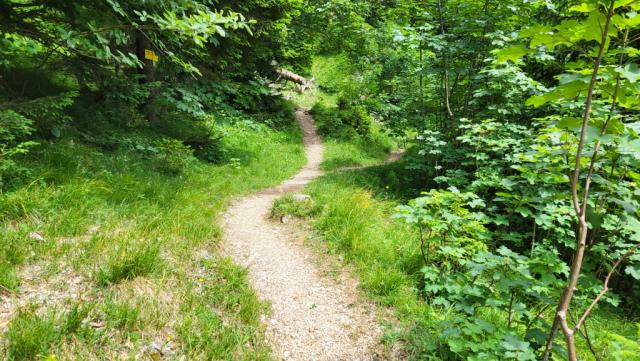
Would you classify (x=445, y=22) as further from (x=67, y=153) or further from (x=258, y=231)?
(x=67, y=153)

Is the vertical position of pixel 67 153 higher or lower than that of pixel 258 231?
higher

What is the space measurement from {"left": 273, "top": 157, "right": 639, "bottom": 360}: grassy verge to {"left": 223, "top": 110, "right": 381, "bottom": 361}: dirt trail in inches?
14.2

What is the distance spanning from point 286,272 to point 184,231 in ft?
5.69

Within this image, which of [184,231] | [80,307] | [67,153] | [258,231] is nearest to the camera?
[80,307]

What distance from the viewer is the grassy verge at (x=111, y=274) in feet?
10.6

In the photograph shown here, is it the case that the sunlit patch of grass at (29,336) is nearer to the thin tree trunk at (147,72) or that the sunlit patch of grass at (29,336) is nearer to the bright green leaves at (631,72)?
the bright green leaves at (631,72)

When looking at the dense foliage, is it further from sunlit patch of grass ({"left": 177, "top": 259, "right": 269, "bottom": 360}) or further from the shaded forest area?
sunlit patch of grass ({"left": 177, "top": 259, "right": 269, "bottom": 360})

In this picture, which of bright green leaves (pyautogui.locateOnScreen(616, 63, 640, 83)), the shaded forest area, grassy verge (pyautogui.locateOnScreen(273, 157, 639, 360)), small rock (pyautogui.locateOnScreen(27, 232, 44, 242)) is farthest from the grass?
bright green leaves (pyautogui.locateOnScreen(616, 63, 640, 83))

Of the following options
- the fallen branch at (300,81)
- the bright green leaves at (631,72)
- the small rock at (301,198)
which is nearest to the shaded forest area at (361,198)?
the bright green leaves at (631,72)

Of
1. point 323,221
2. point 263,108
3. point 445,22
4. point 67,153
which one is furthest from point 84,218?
point 263,108

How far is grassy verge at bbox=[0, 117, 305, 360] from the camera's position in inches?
127

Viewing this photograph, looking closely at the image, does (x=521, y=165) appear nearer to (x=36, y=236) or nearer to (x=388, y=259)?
(x=388, y=259)

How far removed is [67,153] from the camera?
6477mm

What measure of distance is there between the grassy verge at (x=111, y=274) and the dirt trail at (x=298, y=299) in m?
0.37
